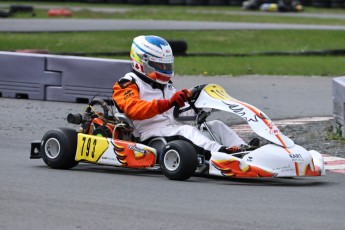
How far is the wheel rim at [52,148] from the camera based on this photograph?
8438 mm

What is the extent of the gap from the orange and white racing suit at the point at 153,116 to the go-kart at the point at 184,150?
8 cm

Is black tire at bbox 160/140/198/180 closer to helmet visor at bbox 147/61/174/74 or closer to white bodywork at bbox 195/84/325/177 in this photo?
white bodywork at bbox 195/84/325/177

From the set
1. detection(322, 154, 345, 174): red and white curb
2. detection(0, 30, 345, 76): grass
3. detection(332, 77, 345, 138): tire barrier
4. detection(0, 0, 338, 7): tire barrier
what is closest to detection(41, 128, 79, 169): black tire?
detection(322, 154, 345, 174): red and white curb

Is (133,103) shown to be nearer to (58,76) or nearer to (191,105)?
(191,105)

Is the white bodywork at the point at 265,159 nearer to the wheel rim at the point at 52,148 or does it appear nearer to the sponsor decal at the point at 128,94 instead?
the sponsor decal at the point at 128,94

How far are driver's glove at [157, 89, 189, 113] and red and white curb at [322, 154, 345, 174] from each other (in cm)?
167

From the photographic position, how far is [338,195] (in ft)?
24.2

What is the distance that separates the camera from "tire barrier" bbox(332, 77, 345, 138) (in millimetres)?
10656

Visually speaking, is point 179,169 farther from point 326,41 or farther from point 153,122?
point 326,41

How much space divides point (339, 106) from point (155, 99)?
3.15 m

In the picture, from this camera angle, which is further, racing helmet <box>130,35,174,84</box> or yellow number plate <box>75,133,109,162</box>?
racing helmet <box>130,35,174,84</box>

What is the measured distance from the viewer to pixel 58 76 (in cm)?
1445

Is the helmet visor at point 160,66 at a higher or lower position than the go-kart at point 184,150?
higher

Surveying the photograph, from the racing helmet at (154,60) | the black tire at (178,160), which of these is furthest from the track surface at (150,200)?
the racing helmet at (154,60)
